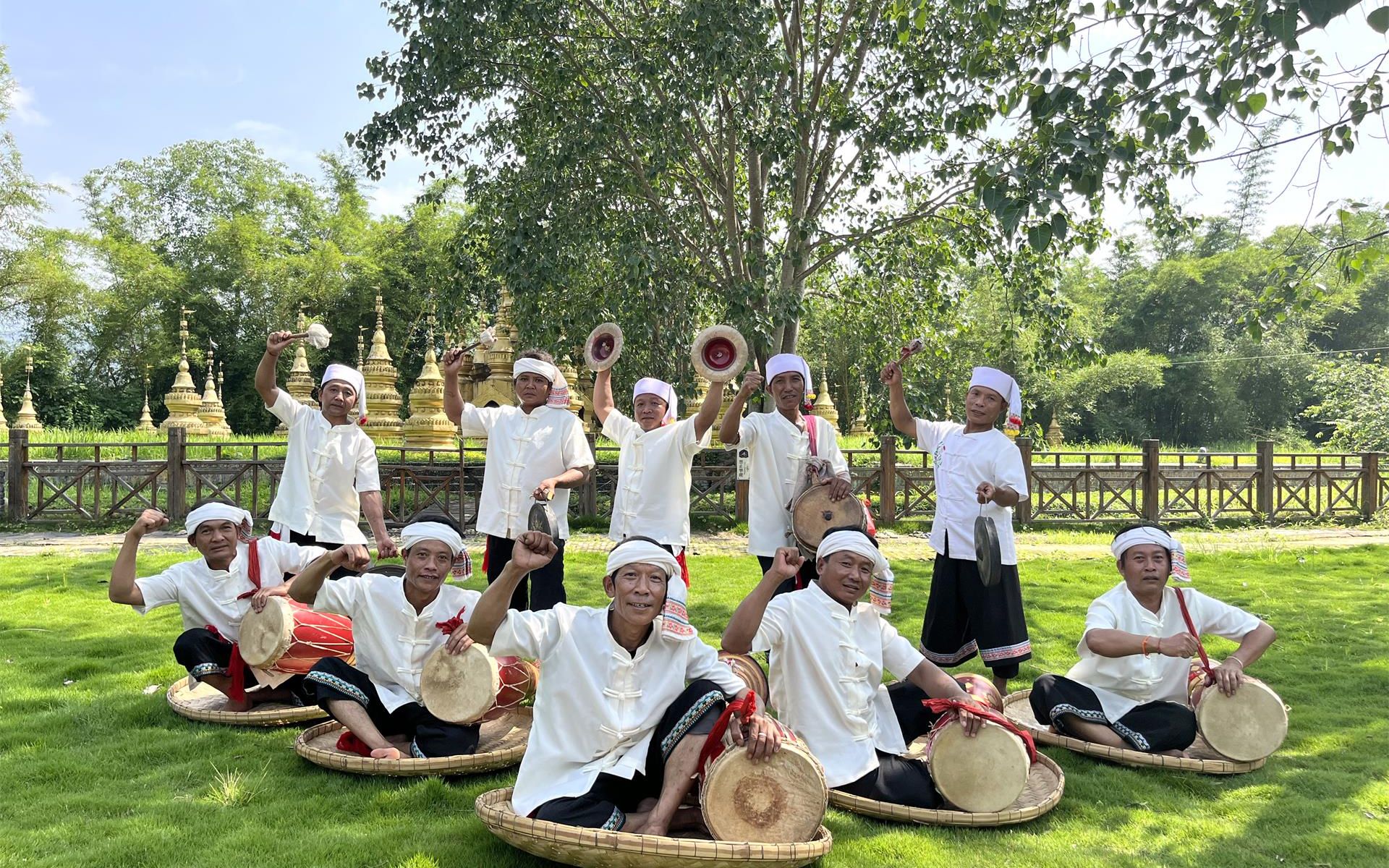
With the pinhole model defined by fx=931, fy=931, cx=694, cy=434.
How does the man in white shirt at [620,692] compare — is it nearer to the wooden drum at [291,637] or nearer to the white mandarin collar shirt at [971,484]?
the wooden drum at [291,637]

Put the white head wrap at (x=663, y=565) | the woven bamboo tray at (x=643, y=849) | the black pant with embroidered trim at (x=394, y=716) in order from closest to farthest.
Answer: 1. the woven bamboo tray at (x=643, y=849)
2. the white head wrap at (x=663, y=565)
3. the black pant with embroidered trim at (x=394, y=716)

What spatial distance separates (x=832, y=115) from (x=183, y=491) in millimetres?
11329

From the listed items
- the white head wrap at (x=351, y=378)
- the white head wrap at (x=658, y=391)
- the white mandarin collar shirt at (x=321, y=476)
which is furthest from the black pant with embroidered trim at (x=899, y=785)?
the white head wrap at (x=351, y=378)

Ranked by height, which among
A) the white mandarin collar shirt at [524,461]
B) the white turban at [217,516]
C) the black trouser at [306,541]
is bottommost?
the black trouser at [306,541]

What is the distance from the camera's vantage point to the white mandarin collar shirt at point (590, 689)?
3439 mm

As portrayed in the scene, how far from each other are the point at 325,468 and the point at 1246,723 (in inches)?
201

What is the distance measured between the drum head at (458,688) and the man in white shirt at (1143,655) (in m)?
2.75

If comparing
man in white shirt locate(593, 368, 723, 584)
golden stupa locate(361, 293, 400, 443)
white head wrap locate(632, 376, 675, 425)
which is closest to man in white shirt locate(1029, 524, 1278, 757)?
man in white shirt locate(593, 368, 723, 584)

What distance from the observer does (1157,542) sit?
444 cm

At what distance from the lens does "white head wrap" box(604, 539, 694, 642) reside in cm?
349

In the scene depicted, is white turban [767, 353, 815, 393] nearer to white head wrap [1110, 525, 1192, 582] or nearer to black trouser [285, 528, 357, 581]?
white head wrap [1110, 525, 1192, 582]

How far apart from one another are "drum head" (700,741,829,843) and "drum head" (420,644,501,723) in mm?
1317

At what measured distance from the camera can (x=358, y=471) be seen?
227 inches

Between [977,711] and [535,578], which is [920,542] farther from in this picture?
[977,711]
